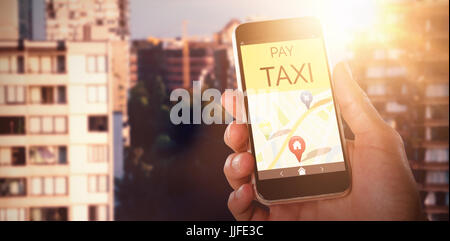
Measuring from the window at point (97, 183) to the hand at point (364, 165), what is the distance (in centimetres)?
910

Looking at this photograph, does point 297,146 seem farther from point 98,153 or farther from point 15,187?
point 15,187

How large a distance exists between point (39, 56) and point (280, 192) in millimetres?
10587

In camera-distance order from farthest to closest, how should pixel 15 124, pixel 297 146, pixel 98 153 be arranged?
pixel 98 153 → pixel 15 124 → pixel 297 146

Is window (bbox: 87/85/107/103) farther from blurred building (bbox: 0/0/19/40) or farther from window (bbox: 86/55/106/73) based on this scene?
blurred building (bbox: 0/0/19/40)

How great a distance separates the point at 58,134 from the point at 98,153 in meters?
1.10

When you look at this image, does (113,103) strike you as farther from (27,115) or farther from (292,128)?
(292,128)

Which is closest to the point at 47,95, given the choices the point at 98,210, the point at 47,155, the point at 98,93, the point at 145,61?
the point at 98,93

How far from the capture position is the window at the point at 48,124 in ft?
34.7

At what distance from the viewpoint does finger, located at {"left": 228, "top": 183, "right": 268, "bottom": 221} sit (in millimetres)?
1142

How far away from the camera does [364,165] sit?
1.13 meters

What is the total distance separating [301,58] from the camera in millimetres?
1099

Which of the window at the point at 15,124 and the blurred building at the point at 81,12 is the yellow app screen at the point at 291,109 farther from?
the window at the point at 15,124

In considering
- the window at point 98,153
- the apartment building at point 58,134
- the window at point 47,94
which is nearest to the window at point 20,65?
the apartment building at point 58,134
